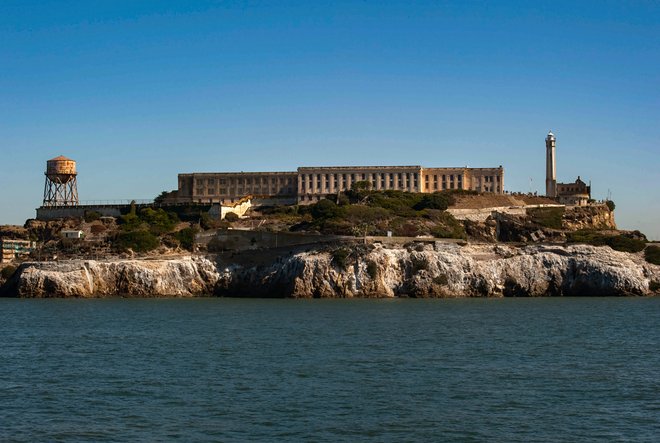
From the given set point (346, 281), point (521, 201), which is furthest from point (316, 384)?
point (521, 201)

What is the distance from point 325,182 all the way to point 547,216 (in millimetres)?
29284

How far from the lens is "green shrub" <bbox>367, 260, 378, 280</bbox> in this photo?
80.1m

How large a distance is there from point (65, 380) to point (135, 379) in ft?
7.95

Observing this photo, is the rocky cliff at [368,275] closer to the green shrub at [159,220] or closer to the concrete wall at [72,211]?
A: the green shrub at [159,220]

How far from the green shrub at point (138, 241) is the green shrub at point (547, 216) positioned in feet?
137

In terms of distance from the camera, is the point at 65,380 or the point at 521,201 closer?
the point at 65,380

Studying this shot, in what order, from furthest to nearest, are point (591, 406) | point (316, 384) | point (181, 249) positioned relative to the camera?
1. point (181, 249)
2. point (316, 384)
3. point (591, 406)

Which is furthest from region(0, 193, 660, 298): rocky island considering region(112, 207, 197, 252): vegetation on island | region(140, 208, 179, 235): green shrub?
region(140, 208, 179, 235): green shrub

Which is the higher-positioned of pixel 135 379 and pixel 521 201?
pixel 521 201

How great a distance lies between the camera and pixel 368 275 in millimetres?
80312

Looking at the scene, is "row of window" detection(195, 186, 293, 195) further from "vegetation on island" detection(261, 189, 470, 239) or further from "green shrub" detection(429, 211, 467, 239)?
"green shrub" detection(429, 211, 467, 239)

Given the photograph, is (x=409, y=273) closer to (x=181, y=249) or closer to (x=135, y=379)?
(x=181, y=249)

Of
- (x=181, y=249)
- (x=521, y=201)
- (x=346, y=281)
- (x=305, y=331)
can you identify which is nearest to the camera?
(x=305, y=331)

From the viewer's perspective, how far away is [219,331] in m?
52.0
